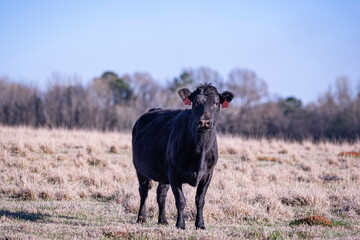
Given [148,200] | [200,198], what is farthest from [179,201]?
[148,200]

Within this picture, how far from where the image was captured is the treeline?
137 ft

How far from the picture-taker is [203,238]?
626 centimetres

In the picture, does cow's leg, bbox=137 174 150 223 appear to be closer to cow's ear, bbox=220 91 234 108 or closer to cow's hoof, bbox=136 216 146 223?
cow's hoof, bbox=136 216 146 223

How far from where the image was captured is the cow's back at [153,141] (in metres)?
8.02

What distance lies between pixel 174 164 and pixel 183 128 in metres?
0.67

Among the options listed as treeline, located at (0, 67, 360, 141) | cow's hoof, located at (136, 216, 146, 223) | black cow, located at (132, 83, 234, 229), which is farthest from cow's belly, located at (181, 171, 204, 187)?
treeline, located at (0, 67, 360, 141)

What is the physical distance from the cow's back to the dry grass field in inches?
40.2

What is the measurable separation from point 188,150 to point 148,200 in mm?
3163

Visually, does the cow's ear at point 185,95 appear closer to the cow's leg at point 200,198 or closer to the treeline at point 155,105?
the cow's leg at point 200,198

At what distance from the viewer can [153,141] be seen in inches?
331

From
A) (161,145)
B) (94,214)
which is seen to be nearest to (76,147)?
(94,214)

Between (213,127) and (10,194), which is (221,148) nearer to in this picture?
(10,194)

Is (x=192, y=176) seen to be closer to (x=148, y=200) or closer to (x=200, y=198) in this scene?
(x=200, y=198)

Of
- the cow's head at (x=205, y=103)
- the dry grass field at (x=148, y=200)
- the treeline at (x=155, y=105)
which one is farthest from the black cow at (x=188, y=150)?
the treeline at (x=155, y=105)
